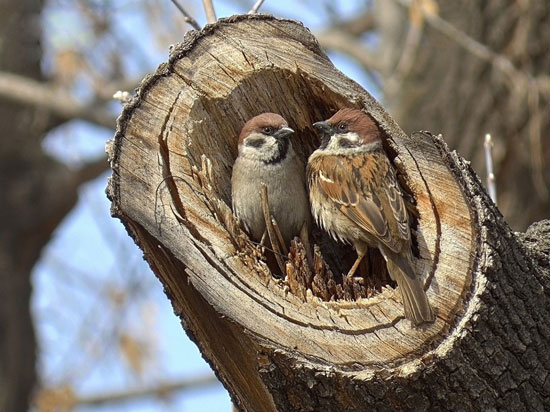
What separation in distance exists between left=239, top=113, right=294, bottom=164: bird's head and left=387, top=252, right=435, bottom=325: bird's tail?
75cm

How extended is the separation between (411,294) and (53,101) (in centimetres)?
416

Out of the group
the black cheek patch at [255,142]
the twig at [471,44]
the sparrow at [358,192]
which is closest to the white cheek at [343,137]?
the sparrow at [358,192]

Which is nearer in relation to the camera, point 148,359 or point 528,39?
point 528,39

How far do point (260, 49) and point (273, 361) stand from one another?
1086 millimetres

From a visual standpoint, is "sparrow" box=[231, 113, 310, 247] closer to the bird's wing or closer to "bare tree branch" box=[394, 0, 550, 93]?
the bird's wing

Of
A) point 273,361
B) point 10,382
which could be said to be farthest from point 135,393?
point 273,361

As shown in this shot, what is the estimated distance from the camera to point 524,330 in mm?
2582

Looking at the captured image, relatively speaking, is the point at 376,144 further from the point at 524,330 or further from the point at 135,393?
the point at 135,393

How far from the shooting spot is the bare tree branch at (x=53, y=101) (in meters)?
6.16

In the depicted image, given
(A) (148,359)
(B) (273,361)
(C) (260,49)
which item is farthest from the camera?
(A) (148,359)

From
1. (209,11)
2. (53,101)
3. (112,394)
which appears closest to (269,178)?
(209,11)

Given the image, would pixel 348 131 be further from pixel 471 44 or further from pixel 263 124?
pixel 471 44

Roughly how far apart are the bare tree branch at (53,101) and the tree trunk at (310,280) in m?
3.17

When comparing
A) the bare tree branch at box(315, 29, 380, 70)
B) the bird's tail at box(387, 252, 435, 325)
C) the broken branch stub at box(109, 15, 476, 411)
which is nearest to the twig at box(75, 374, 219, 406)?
the bare tree branch at box(315, 29, 380, 70)
